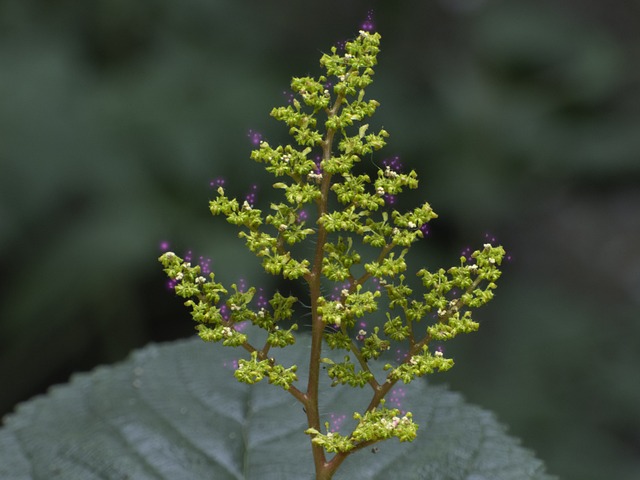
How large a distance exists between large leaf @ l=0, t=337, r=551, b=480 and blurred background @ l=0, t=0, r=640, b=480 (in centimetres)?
195

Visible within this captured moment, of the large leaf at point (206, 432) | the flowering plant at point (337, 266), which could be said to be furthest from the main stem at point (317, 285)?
the large leaf at point (206, 432)

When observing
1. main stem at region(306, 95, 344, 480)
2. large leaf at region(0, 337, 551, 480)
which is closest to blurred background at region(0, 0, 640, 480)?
large leaf at region(0, 337, 551, 480)

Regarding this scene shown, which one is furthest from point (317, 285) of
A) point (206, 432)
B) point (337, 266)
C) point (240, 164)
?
point (240, 164)

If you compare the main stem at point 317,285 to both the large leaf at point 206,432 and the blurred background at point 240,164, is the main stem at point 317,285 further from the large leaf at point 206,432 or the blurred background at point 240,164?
the blurred background at point 240,164

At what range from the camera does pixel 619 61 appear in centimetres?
553

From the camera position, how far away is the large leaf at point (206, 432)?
181cm

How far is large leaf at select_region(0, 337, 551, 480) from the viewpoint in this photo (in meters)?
1.81

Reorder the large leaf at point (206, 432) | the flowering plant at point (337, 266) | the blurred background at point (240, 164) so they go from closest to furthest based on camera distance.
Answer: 1. the flowering plant at point (337, 266)
2. the large leaf at point (206, 432)
3. the blurred background at point (240, 164)

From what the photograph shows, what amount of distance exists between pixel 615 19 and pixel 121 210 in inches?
196

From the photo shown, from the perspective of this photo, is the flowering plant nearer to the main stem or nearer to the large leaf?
the main stem

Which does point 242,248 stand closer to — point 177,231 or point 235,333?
point 177,231

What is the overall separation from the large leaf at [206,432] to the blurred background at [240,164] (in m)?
1.95

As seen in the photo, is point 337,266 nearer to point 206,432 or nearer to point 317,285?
point 317,285

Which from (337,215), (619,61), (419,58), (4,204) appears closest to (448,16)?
(419,58)
